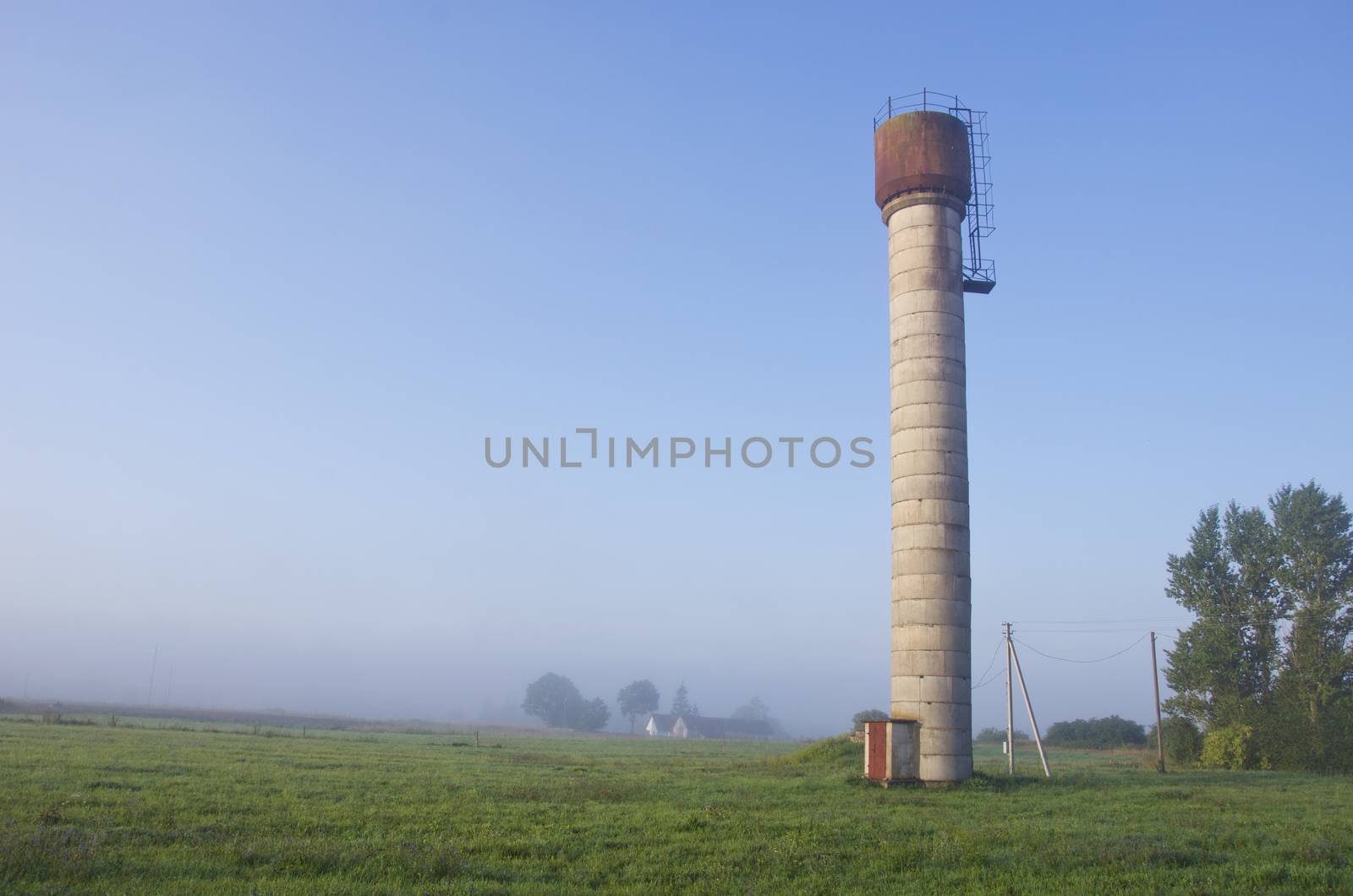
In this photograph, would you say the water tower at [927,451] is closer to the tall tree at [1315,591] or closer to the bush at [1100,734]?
the tall tree at [1315,591]

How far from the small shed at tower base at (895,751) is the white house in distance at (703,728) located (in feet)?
392

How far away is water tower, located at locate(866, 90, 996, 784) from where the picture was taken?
30.0 m

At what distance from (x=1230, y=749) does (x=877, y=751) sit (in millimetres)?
29783

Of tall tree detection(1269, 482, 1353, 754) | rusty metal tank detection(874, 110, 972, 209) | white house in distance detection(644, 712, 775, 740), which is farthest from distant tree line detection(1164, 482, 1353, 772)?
white house in distance detection(644, 712, 775, 740)

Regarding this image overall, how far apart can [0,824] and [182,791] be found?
658 cm

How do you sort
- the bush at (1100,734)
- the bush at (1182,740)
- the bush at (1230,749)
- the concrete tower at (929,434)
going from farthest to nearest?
the bush at (1100,734) → the bush at (1182,740) → the bush at (1230,749) → the concrete tower at (929,434)

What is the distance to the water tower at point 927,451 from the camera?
3000 cm

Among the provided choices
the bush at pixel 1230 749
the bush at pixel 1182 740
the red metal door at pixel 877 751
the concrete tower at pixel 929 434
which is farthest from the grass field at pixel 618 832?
the bush at pixel 1182 740

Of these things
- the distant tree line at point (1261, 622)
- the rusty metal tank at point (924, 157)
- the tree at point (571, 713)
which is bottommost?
the tree at point (571, 713)

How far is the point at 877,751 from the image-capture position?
2989 cm

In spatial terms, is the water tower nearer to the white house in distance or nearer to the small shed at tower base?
the small shed at tower base

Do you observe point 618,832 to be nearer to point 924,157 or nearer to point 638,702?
point 924,157

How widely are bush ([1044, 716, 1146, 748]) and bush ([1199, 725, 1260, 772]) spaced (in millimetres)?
32329

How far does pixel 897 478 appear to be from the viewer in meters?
32.1
